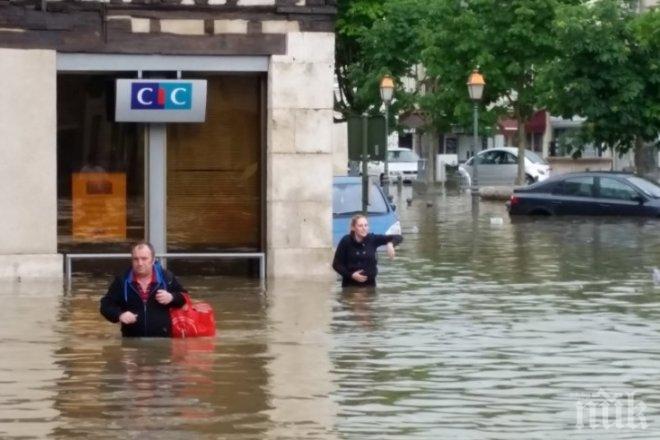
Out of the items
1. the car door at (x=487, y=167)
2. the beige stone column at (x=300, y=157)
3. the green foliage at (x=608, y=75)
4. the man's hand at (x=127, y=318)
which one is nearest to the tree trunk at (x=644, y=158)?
the green foliage at (x=608, y=75)

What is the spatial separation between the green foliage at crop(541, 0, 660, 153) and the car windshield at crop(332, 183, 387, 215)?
963 inches

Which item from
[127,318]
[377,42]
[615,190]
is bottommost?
[127,318]

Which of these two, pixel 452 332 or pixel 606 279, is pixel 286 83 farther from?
pixel 452 332

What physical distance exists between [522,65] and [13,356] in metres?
48.6

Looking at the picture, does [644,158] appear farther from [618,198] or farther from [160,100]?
[160,100]

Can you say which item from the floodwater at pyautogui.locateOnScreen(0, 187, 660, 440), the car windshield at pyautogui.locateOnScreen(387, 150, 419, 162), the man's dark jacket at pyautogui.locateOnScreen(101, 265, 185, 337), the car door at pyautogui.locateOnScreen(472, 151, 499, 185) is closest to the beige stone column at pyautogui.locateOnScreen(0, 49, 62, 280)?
the floodwater at pyautogui.locateOnScreen(0, 187, 660, 440)

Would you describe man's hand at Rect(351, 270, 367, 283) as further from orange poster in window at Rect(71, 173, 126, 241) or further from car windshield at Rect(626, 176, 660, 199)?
car windshield at Rect(626, 176, 660, 199)

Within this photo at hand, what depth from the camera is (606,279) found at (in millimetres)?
26516

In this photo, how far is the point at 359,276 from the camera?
23.7 metres

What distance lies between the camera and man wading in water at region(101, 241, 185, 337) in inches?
657

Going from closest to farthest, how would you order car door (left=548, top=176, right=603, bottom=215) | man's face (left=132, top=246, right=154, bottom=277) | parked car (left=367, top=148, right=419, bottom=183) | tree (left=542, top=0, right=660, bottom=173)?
man's face (left=132, top=246, right=154, bottom=277) → car door (left=548, top=176, right=603, bottom=215) → tree (left=542, top=0, right=660, bottom=173) → parked car (left=367, top=148, right=419, bottom=183)

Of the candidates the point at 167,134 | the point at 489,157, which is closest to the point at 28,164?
the point at 167,134

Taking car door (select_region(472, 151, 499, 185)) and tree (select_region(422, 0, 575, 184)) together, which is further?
car door (select_region(472, 151, 499, 185))

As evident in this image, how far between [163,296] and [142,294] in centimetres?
→ 26
